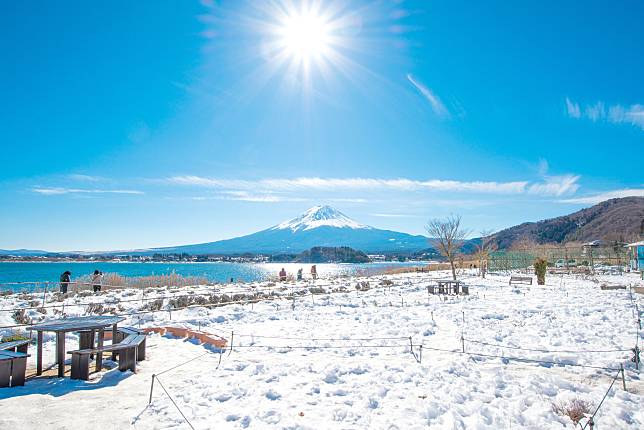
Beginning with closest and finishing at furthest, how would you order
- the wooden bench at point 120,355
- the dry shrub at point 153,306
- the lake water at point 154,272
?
the wooden bench at point 120,355 < the dry shrub at point 153,306 < the lake water at point 154,272

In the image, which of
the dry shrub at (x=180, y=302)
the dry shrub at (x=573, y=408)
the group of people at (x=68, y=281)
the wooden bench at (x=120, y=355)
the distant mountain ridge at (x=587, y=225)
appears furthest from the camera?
the distant mountain ridge at (x=587, y=225)

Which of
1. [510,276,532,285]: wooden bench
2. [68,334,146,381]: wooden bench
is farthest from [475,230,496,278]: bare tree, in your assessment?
[68,334,146,381]: wooden bench

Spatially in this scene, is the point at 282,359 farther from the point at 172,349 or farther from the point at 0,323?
the point at 0,323

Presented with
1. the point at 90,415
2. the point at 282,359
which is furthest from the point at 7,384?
the point at 282,359

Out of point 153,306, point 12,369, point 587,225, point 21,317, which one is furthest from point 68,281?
point 587,225

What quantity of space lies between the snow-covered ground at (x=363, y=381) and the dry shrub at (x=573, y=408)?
0.09 metres

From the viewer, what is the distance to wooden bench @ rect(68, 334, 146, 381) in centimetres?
576

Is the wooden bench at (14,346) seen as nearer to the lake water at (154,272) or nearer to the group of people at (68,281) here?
the lake water at (154,272)

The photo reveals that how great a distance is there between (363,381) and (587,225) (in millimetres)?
147948

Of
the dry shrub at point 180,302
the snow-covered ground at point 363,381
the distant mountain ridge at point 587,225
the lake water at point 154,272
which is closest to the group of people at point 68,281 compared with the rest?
the lake water at point 154,272

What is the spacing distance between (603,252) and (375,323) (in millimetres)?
38750

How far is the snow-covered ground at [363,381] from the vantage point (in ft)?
→ 14.8

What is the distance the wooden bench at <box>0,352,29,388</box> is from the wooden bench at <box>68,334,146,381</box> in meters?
Answer: 0.57

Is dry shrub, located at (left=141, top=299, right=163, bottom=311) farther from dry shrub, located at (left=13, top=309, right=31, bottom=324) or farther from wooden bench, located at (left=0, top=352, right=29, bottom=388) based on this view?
wooden bench, located at (left=0, top=352, right=29, bottom=388)
